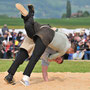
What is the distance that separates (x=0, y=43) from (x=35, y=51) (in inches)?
362

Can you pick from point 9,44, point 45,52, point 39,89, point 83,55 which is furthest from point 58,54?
point 9,44

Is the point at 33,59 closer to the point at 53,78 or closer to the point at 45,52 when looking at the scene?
the point at 45,52

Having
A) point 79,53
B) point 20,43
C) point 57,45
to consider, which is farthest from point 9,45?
point 57,45

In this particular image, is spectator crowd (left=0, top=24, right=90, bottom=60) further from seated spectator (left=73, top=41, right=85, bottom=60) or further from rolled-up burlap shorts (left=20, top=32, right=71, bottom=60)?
rolled-up burlap shorts (left=20, top=32, right=71, bottom=60)

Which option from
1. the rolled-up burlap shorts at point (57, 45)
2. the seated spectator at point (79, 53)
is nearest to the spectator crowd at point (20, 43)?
the seated spectator at point (79, 53)

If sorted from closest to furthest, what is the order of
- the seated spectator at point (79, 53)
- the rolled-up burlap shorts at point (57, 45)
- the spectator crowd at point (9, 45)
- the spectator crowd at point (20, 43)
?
the rolled-up burlap shorts at point (57, 45) < the seated spectator at point (79, 53) < the spectator crowd at point (20, 43) < the spectator crowd at point (9, 45)

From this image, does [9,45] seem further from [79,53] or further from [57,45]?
[57,45]

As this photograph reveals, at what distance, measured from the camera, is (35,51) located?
22.8ft

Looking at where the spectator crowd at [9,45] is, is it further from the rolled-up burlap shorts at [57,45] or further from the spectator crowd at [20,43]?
the rolled-up burlap shorts at [57,45]

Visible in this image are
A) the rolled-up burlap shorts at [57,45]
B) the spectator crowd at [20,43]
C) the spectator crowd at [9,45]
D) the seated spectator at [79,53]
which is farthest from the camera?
the spectator crowd at [9,45]

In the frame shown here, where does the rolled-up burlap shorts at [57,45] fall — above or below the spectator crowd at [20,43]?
above

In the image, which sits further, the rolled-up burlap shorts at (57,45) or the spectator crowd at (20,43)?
the spectator crowd at (20,43)

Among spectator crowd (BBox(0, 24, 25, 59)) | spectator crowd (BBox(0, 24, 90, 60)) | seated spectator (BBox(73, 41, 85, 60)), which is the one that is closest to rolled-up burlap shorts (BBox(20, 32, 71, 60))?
spectator crowd (BBox(0, 24, 90, 60))

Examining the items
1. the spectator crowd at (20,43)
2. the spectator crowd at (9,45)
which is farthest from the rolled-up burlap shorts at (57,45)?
the spectator crowd at (9,45)
